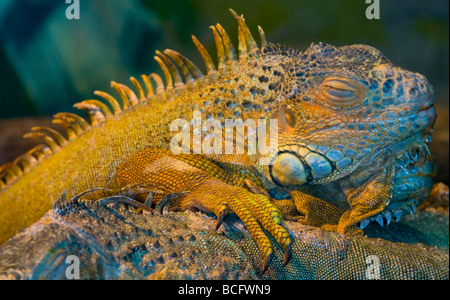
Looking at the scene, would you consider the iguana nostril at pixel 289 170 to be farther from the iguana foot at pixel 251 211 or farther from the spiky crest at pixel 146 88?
the spiky crest at pixel 146 88

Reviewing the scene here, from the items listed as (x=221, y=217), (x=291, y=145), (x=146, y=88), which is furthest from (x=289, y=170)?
(x=146, y=88)

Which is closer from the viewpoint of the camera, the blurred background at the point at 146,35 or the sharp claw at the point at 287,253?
the sharp claw at the point at 287,253

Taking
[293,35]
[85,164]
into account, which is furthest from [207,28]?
[85,164]

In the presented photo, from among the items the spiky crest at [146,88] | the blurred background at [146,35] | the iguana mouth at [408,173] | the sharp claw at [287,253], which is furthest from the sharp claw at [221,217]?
the blurred background at [146,35]

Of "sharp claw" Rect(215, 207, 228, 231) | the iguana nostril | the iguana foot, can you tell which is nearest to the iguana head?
the iguana nostril

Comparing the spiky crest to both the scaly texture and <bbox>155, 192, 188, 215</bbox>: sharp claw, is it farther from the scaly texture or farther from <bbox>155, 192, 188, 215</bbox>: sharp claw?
the scaly texture

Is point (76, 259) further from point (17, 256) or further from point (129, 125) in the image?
point (129, 125)

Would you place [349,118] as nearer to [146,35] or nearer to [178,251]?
[178,251]
